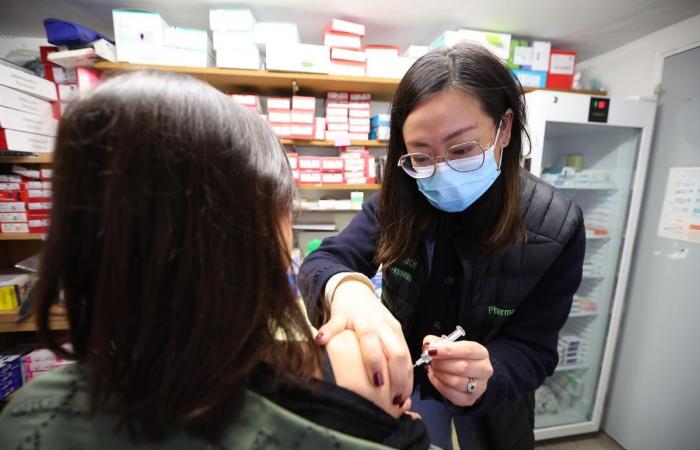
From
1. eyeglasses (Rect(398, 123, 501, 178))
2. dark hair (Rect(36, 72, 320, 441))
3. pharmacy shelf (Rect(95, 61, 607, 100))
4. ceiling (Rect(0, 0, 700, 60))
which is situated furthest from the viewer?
pharmacy shelf (Rect(95, 61, 607, 100))

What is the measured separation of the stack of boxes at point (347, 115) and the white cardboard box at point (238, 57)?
466mm

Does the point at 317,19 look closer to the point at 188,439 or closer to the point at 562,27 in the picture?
the point at 562,27

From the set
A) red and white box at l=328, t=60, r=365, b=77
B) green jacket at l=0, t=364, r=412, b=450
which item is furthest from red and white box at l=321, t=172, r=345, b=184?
green jacket at l=0, t=364, r=412, b=450

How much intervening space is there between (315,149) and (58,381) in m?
1.91

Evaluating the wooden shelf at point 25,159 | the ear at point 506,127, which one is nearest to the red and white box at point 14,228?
the wooden shelf at point 25,159

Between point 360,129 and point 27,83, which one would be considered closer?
point 27,83

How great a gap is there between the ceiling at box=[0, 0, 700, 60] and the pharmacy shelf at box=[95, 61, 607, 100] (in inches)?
11.9

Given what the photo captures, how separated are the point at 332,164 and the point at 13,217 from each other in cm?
178

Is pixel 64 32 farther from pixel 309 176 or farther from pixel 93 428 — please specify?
pixel 93 428

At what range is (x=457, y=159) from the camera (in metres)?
0.74

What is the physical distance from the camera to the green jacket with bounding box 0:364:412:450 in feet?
1.09

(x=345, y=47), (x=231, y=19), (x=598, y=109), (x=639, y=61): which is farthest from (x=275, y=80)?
(x=639, y=61)

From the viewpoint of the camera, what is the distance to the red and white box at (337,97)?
1.83 metres

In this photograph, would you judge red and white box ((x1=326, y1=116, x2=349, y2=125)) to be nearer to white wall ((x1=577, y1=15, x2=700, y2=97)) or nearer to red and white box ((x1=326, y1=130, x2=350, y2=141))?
→ red and white box ((x1=326, y1=130, x2=350, y2=141))
